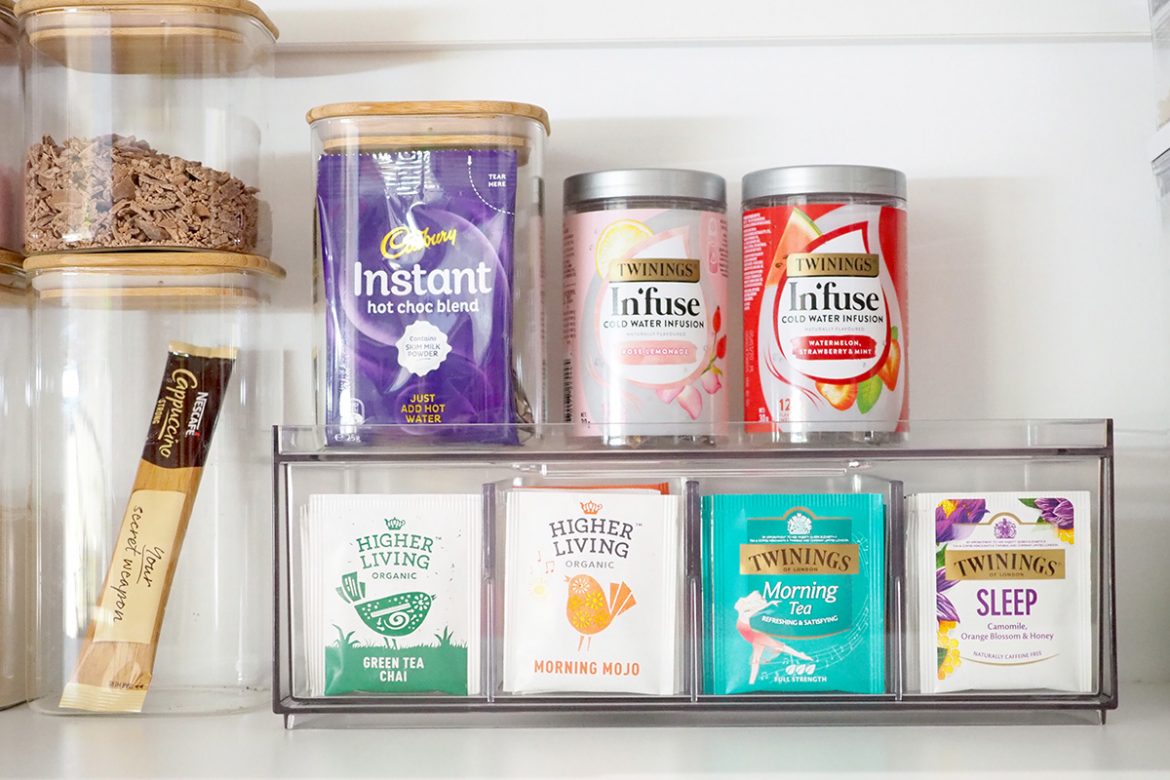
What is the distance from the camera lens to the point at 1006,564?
2.59 feet

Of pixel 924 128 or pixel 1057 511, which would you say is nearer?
pixel 1057 511

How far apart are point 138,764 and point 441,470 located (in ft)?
0.92

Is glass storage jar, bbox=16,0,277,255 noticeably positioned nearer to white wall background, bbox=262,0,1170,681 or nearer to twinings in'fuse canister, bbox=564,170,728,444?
white wall background, bbox=262,0,1170,681

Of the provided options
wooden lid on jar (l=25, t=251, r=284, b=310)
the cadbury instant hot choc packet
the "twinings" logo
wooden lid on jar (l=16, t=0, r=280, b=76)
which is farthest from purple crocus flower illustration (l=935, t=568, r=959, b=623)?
wooden lid on jar (l=16, t=0, r=280, b=76)

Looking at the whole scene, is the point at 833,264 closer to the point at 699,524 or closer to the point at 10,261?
the point at 699,524

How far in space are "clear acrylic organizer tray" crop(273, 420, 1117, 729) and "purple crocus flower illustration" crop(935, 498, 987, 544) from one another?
2cm

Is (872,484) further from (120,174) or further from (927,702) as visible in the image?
(120,174)

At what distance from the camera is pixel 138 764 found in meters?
0.73

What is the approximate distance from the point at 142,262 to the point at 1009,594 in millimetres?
662

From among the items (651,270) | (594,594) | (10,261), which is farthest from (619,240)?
(10,261)

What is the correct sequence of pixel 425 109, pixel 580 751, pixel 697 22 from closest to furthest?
pixel 580 751, pixel 425 109, pixel 697 22

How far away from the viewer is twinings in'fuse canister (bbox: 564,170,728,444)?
32.3 inches

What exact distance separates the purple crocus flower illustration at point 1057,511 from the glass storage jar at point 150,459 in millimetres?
589

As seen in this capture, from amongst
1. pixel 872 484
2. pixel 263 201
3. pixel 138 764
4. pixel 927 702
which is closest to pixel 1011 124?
pixel 872 484
